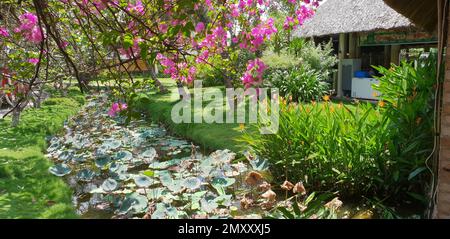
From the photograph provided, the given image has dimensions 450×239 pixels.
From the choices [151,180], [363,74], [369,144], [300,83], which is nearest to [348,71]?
[363,74]

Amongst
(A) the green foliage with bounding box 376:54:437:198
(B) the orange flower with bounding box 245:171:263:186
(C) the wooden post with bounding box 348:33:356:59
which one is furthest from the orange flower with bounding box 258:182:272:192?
(C) the wooden post with bounding box 348:33:356:59

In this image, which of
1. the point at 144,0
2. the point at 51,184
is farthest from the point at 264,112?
the point at 51,184

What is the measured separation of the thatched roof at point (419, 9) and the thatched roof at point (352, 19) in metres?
5.05

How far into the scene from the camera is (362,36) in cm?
1211

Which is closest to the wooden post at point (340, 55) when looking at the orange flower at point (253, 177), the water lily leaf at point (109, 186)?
the orange flower at point (253, 177)

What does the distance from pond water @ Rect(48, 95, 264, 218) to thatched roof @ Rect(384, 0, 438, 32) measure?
2394 mm

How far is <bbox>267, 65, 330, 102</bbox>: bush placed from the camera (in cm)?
1139

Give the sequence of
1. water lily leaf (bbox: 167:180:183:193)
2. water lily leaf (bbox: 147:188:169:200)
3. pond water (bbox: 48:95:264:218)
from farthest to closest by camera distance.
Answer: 1. water lily leaf (bbox: 147:188:169:200)
2. water lily leaf (bbox: 167:180:183:193)
3. pond water (bbox: 48:95:264:218)

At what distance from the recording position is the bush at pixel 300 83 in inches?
448

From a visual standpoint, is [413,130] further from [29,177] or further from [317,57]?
[317,57]

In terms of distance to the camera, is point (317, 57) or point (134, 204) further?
point (317, 57)

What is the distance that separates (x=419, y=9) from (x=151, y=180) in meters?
3.49

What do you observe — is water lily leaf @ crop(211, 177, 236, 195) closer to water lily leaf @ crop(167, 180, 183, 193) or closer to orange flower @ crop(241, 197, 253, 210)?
orange flower @ crop(241, 197, 253, 210)
